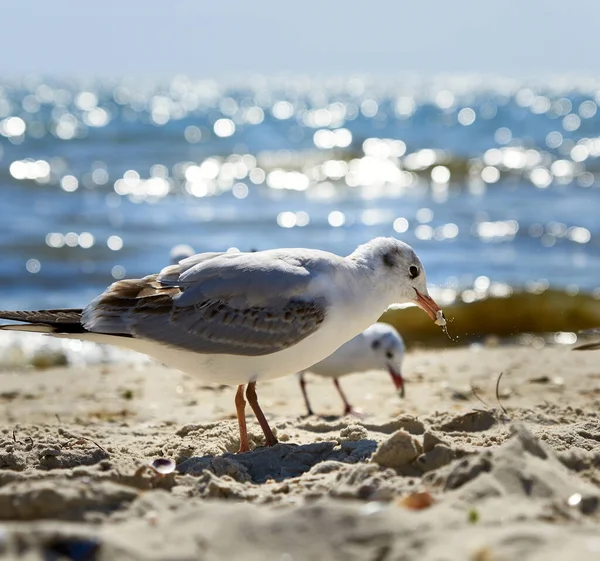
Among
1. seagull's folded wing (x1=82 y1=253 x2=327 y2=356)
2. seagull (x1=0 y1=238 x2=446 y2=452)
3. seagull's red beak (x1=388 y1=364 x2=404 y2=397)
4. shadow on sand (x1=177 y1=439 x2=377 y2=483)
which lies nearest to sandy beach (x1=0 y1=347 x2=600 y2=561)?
shadow on sand (x1=177 y1=439 x2=377 y2=483)

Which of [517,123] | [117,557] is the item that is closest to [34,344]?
[117,557]

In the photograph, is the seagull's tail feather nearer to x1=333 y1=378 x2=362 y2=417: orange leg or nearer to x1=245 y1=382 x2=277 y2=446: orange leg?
x1=245 y1=382 x2=277 y2=446: orange leg

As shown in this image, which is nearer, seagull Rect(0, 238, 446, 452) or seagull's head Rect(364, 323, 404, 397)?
seagull Rect(0, 238, 446, 452)

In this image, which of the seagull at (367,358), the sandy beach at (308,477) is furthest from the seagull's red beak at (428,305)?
the seagull at (367,358)

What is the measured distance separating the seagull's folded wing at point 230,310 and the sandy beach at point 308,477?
54cm

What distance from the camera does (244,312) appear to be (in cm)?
489

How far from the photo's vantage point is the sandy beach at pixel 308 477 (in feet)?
8.99

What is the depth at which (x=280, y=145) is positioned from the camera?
27828 millimetres

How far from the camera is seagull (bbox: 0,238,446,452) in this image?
4852mm

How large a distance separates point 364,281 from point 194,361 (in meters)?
0.93

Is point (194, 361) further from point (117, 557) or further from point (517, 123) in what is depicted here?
point (517, 123)

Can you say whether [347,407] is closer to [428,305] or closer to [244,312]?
[428,305]

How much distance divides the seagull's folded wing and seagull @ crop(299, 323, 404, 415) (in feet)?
7.39

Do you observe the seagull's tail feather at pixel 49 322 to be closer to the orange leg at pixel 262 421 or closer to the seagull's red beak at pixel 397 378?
the orange leg at pixel 262 421
